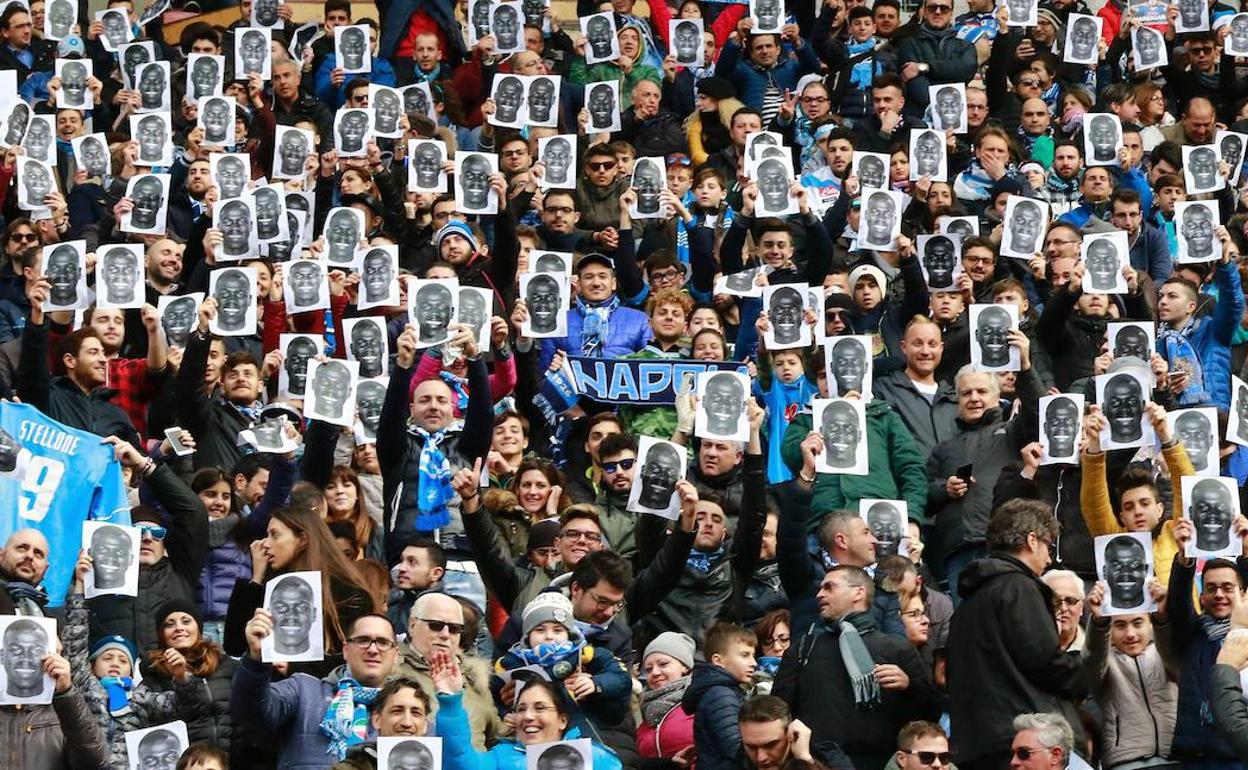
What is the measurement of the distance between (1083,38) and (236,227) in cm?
618

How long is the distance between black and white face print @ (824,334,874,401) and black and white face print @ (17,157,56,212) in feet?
16.4

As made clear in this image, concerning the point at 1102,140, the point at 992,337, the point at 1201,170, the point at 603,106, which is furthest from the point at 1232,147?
the point at 992,337

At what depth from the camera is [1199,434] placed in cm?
1355

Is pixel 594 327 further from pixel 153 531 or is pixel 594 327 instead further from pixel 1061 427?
pixel 153 531

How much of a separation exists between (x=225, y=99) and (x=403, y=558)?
19.4ft

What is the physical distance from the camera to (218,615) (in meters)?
12.8

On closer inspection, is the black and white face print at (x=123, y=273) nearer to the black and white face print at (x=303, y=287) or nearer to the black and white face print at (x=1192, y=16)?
the black and white face print at (x=303, y=287)

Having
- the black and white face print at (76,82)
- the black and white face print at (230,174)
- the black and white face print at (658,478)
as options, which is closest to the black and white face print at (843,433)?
the black and white face print at (658,478)

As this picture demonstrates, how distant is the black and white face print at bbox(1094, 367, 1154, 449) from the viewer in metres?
13.4

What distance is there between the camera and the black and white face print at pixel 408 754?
33.8 feet

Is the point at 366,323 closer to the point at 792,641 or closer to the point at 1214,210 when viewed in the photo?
the point at 792,641

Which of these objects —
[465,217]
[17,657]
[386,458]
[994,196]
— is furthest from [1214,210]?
[17,657]

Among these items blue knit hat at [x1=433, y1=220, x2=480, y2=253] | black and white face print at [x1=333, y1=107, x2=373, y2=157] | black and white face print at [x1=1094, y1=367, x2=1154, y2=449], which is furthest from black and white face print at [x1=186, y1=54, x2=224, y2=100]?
black and white face print at [x1=1094, y1=367, x2=1154, y2=449]

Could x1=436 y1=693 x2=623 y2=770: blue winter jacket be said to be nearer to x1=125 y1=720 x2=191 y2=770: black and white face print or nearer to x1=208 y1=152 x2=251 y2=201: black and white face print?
x1=125 y1=720 x2=191 y2=770: black and white face print
